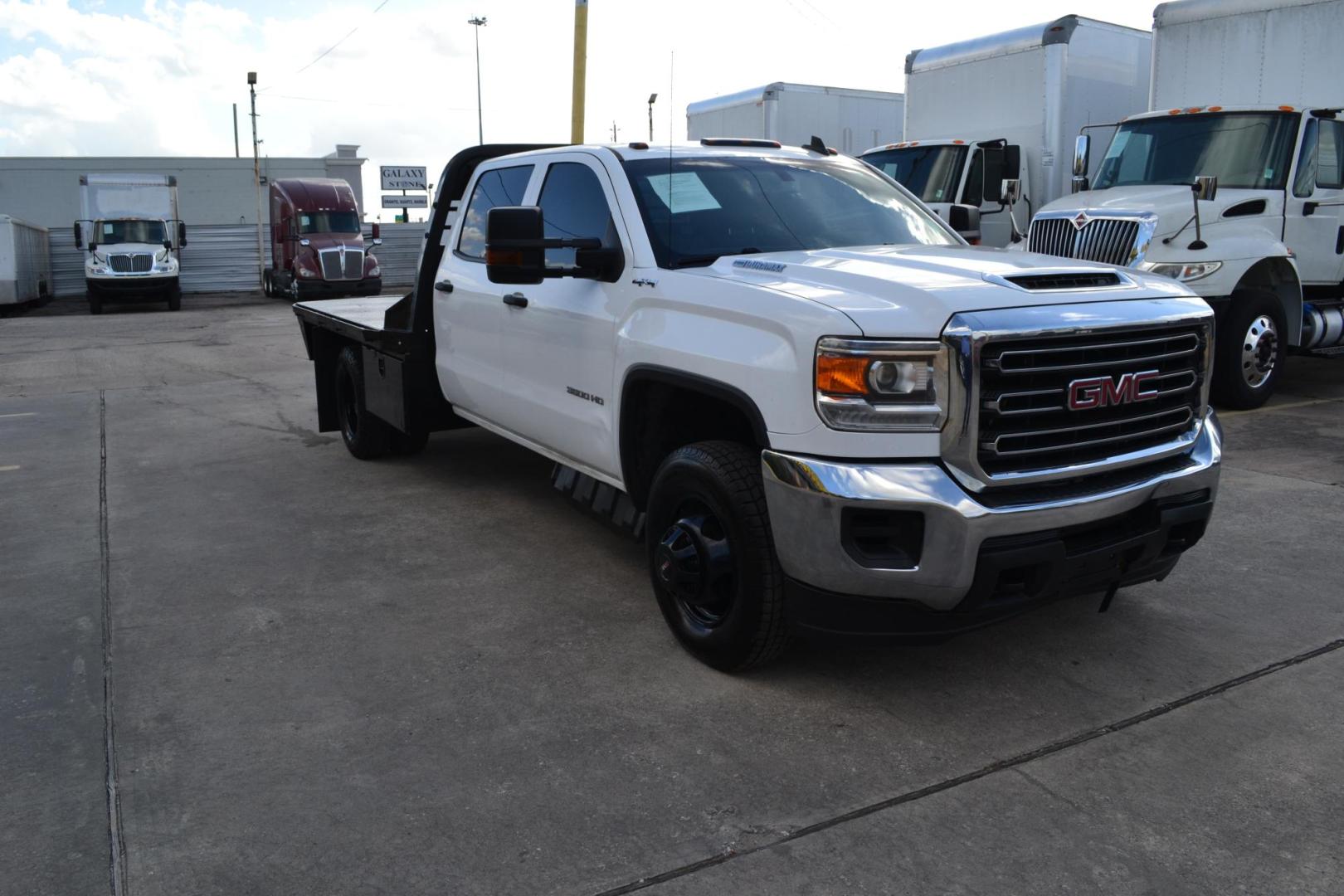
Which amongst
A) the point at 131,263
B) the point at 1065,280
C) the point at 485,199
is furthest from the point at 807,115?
the point at 131,263

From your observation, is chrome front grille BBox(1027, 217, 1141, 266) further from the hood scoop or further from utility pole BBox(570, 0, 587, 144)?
utility pole BBox(570, 0, 587, 144)

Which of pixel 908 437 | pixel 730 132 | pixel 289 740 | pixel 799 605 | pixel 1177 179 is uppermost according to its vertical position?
pixel 730 132

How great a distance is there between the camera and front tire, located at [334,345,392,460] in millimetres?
7652

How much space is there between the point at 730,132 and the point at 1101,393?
1554 centimetres

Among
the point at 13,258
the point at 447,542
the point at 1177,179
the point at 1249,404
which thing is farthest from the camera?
the point at 13,258

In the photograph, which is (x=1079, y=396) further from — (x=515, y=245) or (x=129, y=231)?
(x=129, y=231)

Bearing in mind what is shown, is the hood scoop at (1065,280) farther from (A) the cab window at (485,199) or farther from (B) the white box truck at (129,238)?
(B) the white box truck at (129,238)

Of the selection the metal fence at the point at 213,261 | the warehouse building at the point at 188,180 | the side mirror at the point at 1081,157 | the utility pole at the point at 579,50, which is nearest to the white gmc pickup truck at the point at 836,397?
the side mirror at the point at 1081,157

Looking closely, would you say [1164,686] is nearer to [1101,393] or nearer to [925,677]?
[925,677]

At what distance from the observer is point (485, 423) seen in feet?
20.6

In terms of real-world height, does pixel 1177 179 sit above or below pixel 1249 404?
above

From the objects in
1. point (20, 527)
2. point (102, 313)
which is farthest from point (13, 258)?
point (20, 527)

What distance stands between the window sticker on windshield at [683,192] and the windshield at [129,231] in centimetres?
2498

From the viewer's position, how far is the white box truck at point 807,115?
17.2 meters
